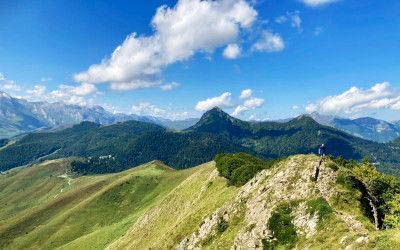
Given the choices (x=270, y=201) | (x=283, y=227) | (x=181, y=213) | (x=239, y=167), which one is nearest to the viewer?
(x=283, y=227)

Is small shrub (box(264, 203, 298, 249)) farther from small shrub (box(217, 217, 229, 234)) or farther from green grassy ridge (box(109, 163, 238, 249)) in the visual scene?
green grassy ridge (box(109, 163, 238, 249))

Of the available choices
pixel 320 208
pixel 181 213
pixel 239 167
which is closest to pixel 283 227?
pixel 320 208

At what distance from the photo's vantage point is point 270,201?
66.7m

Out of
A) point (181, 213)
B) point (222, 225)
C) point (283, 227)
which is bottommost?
point (181, 213)

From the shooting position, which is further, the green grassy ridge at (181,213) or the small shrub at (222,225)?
the green grassy ridge at (181,213)

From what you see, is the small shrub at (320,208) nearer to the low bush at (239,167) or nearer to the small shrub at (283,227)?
the small shrub at (283,227)

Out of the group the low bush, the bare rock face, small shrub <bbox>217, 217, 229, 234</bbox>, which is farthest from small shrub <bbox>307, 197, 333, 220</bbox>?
the low bush

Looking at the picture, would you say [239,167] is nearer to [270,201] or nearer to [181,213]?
[181,213]

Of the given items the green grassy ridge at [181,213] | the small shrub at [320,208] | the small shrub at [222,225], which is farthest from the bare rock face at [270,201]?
the green grassy ridge at [181,213]

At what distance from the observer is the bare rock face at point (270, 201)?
5981cm

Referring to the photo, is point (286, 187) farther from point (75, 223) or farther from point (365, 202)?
point (75, 223)

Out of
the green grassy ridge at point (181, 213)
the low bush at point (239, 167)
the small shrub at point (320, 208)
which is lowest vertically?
the green grassy ridge at point (181, 213)

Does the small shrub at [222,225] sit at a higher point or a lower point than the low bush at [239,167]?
lower

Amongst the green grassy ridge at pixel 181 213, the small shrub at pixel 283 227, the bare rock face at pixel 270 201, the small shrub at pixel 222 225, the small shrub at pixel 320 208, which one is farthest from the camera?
the green grassy ridge at pixel 181 213
